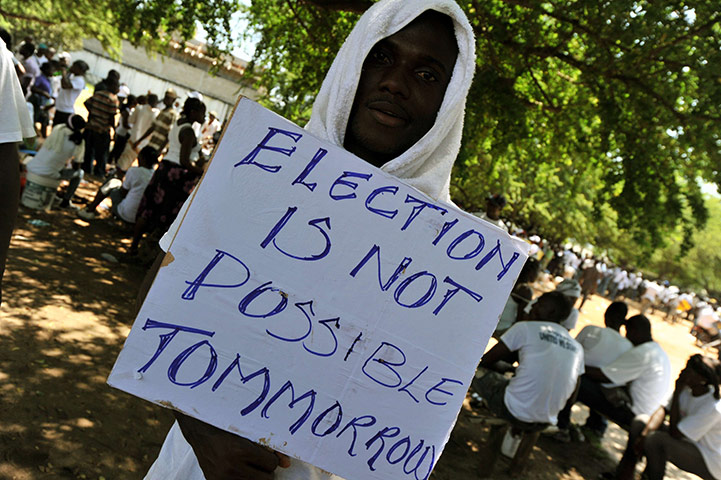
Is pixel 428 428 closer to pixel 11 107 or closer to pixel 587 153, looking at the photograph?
pixel 11 107

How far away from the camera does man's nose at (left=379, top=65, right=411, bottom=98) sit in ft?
4.40

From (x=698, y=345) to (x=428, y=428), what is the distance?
2367 centimetres

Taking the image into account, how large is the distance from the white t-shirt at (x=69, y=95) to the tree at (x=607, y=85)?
4.09m

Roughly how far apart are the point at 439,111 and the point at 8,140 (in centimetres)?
124

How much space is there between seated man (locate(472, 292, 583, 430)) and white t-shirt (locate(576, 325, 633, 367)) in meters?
1.32

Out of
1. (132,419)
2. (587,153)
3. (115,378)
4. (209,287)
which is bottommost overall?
(132,419)

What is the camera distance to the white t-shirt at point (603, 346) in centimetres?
604

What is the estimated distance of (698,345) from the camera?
68.9 feet

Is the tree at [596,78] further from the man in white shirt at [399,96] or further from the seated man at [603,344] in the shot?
the man in white shirt at [399,96]

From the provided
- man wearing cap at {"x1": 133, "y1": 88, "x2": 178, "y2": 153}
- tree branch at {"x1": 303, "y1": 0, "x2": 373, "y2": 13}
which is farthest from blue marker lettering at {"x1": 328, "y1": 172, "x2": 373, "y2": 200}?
man wearing cap at {"x1": 133, "y1": 88, "x2": 178, "y2": 153}

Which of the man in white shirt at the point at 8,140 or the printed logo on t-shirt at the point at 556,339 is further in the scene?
the printed logo on t-shirt at the point at 556,339

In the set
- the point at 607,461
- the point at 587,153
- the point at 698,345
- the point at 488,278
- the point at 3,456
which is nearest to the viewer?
the point at 488,278

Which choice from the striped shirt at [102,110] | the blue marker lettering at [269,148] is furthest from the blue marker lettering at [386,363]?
the striped shirt at [102,110]

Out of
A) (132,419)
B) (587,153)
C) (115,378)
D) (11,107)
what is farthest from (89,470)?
(587,153)
